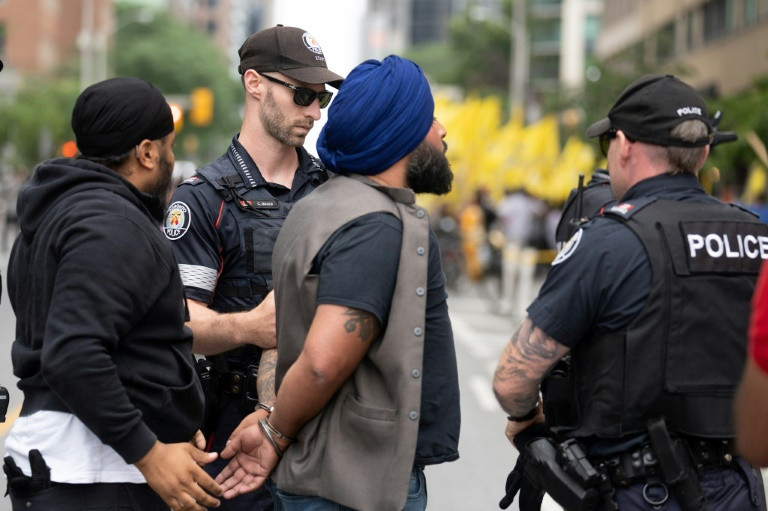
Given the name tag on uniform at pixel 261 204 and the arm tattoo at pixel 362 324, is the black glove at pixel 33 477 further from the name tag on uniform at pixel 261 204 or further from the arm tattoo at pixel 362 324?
the name tag on uniform at pixel 261 204

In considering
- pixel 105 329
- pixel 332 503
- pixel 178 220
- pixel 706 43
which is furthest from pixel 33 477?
pixel 706 43

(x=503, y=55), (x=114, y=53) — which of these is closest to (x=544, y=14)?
(x=503, y=55)

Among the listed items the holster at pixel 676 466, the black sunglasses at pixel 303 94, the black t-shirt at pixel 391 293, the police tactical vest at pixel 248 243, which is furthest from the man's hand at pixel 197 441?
the black sunglasses at pixel 303 94

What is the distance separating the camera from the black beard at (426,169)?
11.2 feet

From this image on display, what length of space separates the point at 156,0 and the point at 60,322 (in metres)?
127

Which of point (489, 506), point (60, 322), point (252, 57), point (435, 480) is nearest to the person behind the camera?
point (60, 322)

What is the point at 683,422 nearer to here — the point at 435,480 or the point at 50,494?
the point at 50,494

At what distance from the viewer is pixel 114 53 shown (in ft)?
307

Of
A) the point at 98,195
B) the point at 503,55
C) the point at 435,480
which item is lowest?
the point at 503,55

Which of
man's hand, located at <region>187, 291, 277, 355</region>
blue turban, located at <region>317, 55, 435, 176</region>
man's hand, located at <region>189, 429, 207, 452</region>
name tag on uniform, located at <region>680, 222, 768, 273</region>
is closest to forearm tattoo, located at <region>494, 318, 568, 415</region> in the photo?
name tag on uniform, located at <region>680, 222, 768, 273</region>

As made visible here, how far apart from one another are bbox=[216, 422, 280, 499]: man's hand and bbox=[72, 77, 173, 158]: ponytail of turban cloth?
87cm

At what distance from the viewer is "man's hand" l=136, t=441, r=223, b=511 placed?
10.6 feet

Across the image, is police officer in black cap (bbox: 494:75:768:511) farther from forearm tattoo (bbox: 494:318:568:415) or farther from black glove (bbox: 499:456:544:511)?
black glove (bbox: 499:456:544:511)

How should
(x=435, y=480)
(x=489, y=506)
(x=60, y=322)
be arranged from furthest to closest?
(x=435, y=480) < (x=489, y=506) < (x=60, y=322)
